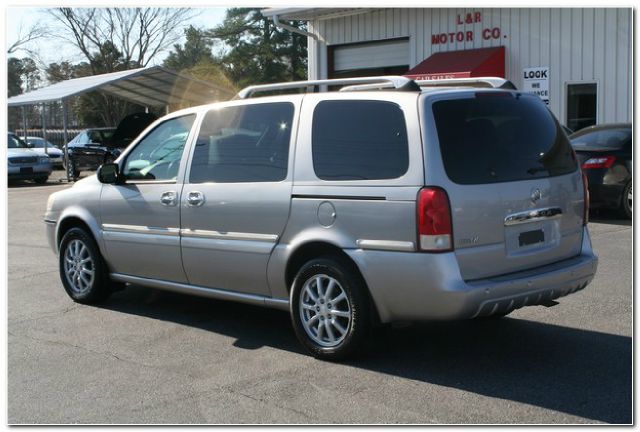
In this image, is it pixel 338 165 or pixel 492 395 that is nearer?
pixel 492 395

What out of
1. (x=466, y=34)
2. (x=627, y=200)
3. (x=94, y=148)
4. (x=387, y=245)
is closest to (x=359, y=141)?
(x=387, y=245)

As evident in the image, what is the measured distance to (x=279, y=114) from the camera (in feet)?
18.5

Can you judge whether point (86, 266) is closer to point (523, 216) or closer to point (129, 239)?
point (129, 239)

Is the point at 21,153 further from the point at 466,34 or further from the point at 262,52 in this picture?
the point at 262,52

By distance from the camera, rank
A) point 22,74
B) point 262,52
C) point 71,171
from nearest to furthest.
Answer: point 71,171
point 262,52
point 22,74

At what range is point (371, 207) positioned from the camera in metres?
4.90

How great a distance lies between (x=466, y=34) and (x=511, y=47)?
1261mm

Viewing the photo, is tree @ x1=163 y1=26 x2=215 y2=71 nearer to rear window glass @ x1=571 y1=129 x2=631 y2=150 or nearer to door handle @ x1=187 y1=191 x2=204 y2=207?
rear window glass @ x1=571 y1=129 x2=631 y2=150

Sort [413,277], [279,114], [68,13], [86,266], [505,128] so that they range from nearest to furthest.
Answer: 1. [413,277]
2. [505,128]
3. [279,114]
4. [86,266]
5. [68,13]

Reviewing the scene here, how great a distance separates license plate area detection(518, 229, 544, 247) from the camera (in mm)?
4996

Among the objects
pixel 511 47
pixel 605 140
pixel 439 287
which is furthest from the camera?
pixel 511 47

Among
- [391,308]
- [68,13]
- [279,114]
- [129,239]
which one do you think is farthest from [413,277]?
[68,13]

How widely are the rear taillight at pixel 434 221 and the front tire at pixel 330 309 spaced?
584mm

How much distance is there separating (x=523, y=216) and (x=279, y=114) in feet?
5.97
